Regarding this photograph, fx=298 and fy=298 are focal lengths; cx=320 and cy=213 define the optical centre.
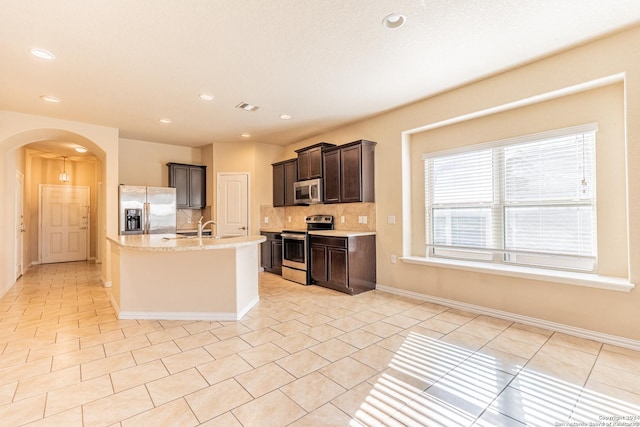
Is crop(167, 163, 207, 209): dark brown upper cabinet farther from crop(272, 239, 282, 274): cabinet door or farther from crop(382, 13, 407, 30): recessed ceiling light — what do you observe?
crop(382, 13, 407, 30): recessed ceiling light

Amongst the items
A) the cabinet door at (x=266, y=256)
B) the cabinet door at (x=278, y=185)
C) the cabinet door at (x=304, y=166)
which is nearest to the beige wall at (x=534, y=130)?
the cabinet door at (x=304, y=166)

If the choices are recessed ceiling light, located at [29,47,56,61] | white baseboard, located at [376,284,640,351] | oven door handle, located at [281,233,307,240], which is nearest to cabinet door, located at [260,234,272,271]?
oven door handle, located at [281,233,307,240]

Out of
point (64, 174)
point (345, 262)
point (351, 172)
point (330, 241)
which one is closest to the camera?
point (345, 262)

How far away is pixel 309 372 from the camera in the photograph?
2217mm

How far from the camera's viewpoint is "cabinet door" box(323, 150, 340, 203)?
16.1 feet

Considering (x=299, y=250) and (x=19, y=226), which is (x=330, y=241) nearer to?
(x=299, y=250)

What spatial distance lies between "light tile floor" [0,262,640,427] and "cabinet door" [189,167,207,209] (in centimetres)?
313

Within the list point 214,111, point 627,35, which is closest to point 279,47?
point 214,111

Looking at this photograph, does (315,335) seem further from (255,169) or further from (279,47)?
(255,169)

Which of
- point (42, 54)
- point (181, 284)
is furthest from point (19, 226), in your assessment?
point (181, 284)

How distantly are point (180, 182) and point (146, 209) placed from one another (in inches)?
38.9

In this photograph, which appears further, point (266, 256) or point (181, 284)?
point (266, 256)

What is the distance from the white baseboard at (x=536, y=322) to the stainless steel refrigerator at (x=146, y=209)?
4.44 m

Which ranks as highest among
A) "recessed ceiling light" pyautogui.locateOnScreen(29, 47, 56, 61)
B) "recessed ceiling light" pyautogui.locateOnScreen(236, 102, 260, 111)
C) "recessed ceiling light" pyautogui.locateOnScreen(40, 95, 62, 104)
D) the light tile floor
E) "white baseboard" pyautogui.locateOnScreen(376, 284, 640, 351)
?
"recessed ceiling light" pyautogui.locateOnScreen(236, 102, 260, 111)
